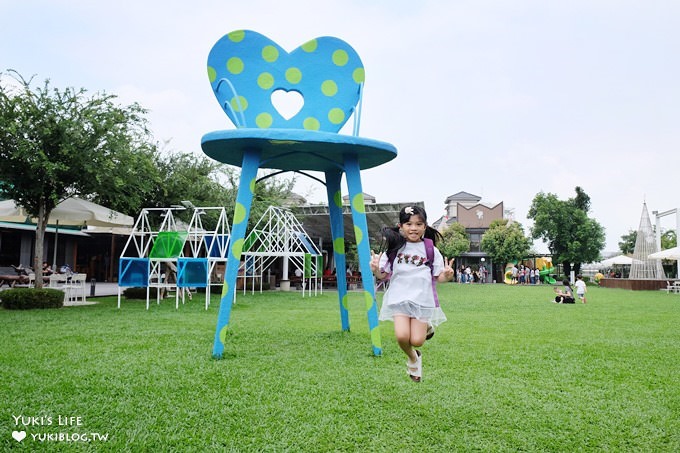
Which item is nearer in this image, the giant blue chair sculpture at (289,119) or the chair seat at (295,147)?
the chair seat at (295,147)

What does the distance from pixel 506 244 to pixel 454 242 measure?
17.1 ft

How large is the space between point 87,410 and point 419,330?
9.62ft

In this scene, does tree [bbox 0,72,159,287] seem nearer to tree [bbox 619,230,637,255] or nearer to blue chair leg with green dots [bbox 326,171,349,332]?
blue chair leg with green dots [bbox 326,171,349,332]

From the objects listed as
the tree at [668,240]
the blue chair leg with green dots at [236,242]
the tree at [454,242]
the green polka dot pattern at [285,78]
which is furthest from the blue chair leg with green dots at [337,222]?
the tree at [668,240]

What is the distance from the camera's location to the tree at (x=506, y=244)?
44875 mm

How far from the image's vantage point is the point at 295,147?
7035 mm

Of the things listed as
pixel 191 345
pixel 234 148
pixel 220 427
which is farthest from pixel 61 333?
pixel 220 427

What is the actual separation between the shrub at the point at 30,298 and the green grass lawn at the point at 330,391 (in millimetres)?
3846

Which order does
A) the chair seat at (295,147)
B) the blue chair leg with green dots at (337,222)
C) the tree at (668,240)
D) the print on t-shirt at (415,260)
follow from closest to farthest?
1. the print on t-shirt at (415,260)
2. the chair seat at (295,147)
3. the blue chair leg with green dots at (337,222)
4. the tree at (668,240)

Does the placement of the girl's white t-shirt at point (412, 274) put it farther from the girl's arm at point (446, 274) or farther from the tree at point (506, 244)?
the tree at point (506, 244)

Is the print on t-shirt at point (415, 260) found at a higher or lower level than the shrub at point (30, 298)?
→ higher

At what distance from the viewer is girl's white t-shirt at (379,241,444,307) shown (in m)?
4.73

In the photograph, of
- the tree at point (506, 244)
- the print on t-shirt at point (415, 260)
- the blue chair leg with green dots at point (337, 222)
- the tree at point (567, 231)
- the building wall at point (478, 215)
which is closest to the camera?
the print on t-shirt at point (415, 260)

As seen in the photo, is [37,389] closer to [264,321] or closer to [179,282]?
[264,321]
